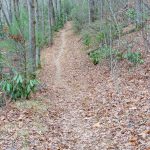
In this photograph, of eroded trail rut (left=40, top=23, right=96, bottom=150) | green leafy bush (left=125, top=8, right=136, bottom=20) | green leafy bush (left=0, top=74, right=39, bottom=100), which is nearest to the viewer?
eroded trail rut (left=40, top=23, right=96, bottom=150)

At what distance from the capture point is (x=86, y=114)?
10.7 meters

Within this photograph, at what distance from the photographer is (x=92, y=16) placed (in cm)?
2998

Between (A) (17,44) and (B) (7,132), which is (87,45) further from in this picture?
(B) (7,132)

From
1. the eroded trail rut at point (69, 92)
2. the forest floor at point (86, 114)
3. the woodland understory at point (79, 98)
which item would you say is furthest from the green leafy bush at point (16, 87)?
the eroded trail rut at point (69, 92)

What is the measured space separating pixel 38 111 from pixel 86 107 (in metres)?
1.65

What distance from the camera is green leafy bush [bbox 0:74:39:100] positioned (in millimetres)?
11395

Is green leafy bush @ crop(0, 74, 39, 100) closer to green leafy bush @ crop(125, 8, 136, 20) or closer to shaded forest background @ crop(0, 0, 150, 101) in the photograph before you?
shaded forest background @ crop(0, 0, 150, 101)

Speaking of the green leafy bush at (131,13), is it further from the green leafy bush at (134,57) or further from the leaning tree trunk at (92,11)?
the leaning tree trunk at (92,11)

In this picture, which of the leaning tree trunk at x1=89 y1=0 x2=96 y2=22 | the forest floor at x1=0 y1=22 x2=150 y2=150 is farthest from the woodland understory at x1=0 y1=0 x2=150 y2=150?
the leaning tree trunk at x1=89 y1=0 x2=96 y2=22

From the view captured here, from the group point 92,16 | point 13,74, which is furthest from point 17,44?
point 92,16

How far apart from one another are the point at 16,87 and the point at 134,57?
5996mm

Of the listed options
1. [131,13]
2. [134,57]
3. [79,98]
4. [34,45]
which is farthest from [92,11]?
[79,98]

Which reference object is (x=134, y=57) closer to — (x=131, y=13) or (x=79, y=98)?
(x=79, y=98)

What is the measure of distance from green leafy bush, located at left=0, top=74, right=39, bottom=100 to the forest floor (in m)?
0.36
